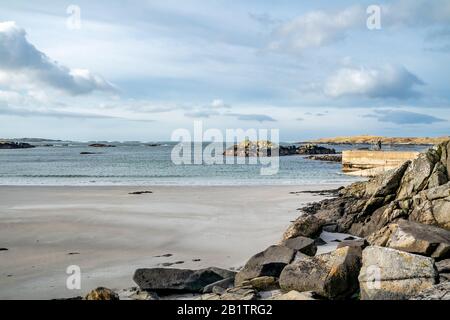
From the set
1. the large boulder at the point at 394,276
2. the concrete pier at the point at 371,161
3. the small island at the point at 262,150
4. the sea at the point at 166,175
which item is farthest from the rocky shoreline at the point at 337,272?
the small island at the point at 262,150

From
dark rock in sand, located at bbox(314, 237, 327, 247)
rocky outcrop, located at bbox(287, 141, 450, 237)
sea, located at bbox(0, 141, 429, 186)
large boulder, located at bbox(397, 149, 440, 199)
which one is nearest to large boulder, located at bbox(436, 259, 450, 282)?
rocky outcrop, located at bbox(287, 141, 450, 237)

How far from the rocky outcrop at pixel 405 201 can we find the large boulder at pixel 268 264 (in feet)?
6.90

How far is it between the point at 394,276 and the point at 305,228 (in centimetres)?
454

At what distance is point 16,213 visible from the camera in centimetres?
1808

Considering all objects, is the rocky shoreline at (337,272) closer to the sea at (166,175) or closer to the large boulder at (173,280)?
the large boulder at (173,280)

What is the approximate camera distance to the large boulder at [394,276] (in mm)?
6953

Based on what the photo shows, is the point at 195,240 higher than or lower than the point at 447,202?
lower

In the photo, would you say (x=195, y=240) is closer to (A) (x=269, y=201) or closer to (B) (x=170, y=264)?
(B) (x=170, y=264)

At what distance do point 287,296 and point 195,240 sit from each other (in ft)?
20.8

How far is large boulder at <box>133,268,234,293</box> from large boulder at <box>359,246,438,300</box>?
2934mm

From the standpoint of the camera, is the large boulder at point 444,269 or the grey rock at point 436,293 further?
the large boulder at point 444,269

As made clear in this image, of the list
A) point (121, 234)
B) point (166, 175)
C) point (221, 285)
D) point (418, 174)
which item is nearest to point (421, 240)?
point (221, 285)
